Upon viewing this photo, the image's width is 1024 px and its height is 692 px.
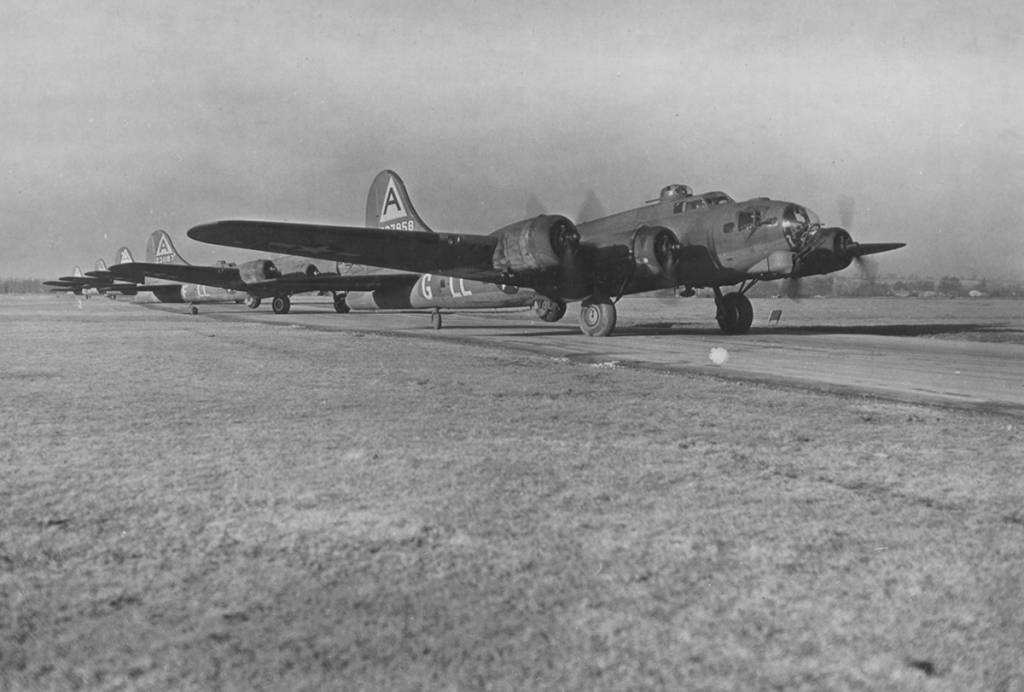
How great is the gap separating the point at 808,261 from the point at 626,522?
51.5 ft

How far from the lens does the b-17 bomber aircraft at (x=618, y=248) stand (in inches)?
706

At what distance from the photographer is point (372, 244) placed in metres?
20.4

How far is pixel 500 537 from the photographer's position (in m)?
3.57

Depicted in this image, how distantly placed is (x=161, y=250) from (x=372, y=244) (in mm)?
43777

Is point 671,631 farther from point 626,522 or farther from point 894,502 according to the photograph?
point 894,502

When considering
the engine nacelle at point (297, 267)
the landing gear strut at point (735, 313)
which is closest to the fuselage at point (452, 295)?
the landing gear strut at point (735, 313)

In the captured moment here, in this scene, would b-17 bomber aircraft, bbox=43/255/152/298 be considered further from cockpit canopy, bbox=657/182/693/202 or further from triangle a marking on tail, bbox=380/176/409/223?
cockpit canopy, bbox=657/182/693/202

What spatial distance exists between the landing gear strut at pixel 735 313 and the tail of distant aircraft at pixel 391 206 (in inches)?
515

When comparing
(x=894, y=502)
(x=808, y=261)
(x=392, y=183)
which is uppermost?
(x=392, y=183)

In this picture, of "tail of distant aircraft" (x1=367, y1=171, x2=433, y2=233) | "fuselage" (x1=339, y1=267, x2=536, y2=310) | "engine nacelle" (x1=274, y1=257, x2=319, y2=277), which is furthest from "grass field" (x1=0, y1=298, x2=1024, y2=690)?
"engine nacelle" (x1=274, y1=257, x2=319, y2=277)

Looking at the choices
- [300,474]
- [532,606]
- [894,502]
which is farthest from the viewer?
[300,474]

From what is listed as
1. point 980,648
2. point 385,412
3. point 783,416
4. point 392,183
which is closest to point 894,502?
point 980,648

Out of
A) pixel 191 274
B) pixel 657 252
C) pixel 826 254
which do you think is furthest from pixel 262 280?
pixel 826 254

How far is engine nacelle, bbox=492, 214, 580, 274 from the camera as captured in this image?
755 inches
